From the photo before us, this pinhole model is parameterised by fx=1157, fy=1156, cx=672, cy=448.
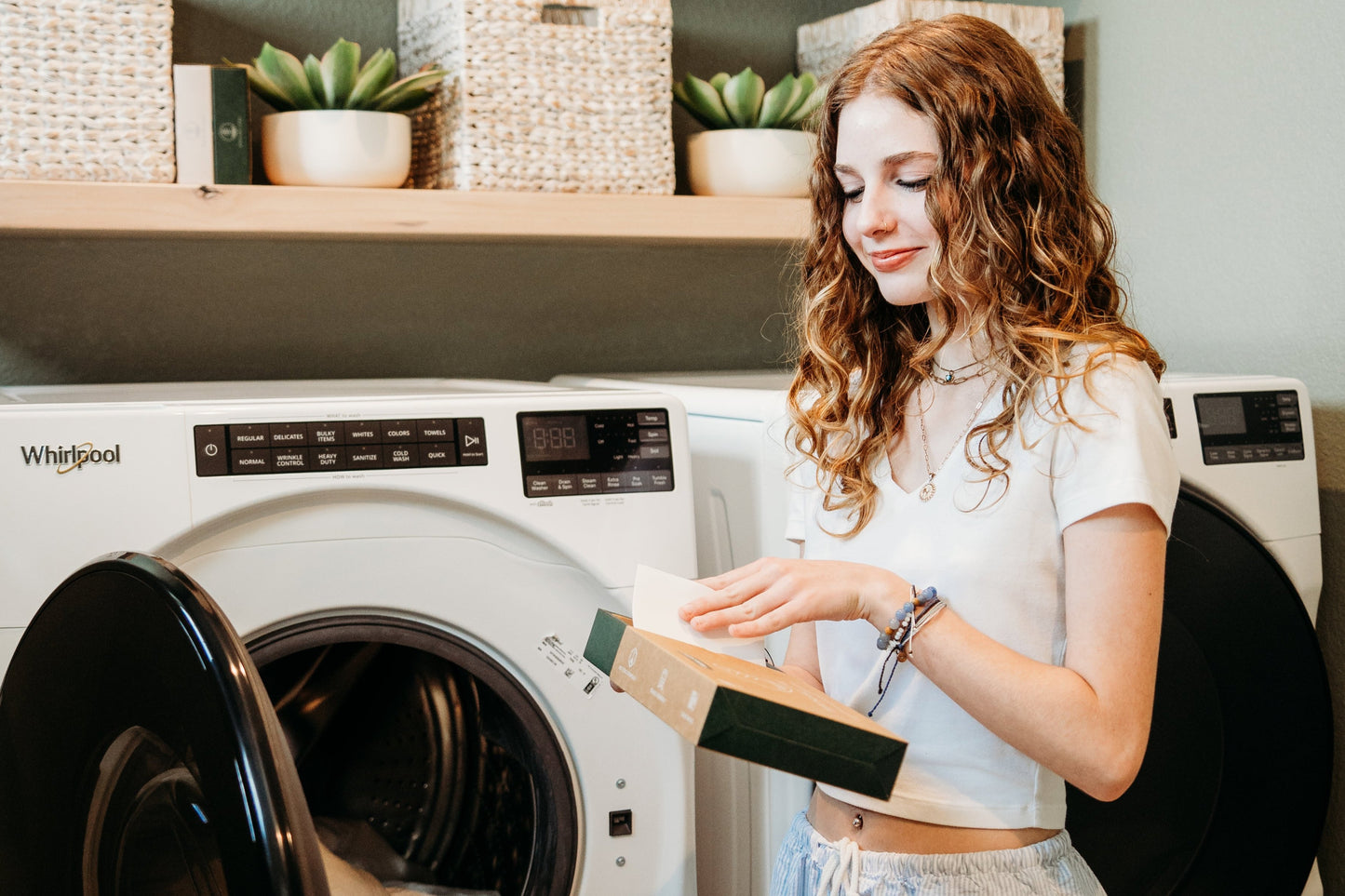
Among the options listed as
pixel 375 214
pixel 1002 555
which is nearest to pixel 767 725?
pixel 1002 555

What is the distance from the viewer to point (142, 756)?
0.80 metres

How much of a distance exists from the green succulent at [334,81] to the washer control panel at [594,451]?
59 cm

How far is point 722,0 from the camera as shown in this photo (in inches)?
78.3

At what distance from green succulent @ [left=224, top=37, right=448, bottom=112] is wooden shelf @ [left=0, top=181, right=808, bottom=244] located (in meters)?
0.13

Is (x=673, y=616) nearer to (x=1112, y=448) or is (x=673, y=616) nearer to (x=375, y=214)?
(x=1112, y=448)

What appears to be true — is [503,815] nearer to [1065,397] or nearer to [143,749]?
[143,749]

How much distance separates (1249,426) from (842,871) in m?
0.80

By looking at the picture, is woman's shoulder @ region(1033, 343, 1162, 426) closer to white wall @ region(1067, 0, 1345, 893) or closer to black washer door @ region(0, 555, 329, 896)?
black washer door @ region(0, 555, 329, 896)

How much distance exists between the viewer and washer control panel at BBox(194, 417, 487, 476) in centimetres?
105

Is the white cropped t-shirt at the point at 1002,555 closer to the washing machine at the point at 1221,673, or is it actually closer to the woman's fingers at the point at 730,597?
the woman's fingers at the point at 730,597

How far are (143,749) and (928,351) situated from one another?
0.67m

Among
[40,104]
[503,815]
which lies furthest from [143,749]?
[40,104]

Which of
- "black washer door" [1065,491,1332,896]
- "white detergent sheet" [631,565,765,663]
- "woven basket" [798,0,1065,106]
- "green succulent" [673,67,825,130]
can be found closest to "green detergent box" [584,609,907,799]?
"white detergent sheet" [631,565,765,663]

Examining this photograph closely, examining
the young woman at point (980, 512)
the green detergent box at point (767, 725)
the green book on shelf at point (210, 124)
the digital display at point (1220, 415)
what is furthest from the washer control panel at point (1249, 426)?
the green book on shelf at point (210, 124)
